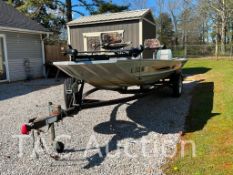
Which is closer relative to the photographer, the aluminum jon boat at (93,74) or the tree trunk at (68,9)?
the aluminum jon boat at (93,74)

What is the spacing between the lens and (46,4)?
21.7 m

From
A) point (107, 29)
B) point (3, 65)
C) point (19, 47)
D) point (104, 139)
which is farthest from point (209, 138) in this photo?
point (107, 29)

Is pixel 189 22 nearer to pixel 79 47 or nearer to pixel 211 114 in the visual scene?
pixel 79 47

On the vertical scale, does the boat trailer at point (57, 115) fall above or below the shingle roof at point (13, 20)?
below

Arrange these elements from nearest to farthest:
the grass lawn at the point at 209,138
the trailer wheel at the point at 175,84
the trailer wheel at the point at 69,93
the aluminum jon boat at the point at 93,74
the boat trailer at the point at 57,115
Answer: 1. the grass lawn at the point at 209,138
2. the boat trailer at the point at 57,115
3. the aluminum jon boat at the point at 93,74
4. the trailer wheel at the point at 69,93
5. the trailer wheel at the point at 175,84

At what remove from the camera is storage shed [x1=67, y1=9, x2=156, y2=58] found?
47.1 ft

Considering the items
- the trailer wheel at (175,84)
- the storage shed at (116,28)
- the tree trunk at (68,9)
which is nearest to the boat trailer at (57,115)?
the trailer wheel at (175,84)

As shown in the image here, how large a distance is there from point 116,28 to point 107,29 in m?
0.53

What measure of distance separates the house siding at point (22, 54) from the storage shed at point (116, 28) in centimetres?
230

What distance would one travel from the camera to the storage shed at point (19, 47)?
12.5 metres

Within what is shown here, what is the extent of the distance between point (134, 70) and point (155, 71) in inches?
47.2

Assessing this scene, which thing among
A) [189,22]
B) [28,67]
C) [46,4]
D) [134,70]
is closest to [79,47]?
[28,67]

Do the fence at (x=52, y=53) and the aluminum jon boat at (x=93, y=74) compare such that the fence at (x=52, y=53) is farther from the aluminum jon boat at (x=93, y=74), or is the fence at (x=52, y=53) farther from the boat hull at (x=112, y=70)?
the boat hull at (x=112, y=70)

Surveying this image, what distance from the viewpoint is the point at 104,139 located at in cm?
444
